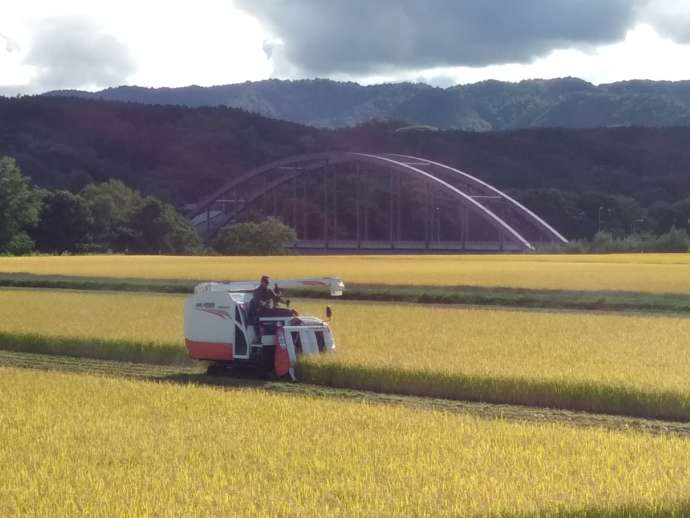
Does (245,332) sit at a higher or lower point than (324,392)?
higher

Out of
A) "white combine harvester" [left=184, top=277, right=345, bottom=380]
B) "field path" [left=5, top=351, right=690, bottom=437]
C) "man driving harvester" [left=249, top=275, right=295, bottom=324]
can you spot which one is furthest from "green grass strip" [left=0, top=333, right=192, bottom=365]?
"man driving harvester" [left=249, top=275, right=295, bottom=324]

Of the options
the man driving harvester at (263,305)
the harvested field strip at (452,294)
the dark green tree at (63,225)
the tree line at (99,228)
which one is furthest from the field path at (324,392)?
the dark green tree at (63,225)

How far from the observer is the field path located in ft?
56.9

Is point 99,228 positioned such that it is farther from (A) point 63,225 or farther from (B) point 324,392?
(B) point 324,392

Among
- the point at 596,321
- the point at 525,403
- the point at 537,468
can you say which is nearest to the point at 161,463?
the point at 537,468

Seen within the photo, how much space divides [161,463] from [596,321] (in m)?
22.8

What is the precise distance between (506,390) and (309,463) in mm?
8514

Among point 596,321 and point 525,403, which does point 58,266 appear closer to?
point 596,321

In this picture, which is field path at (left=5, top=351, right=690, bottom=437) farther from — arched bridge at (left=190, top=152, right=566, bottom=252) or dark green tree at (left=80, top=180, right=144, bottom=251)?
arched bridge at (left=190, top=152, right=566, bottom=252)

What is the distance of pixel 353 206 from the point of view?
155125 millimetres

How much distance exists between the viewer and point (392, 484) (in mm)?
10875

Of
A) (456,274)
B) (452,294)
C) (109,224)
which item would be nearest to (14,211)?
(109,224)

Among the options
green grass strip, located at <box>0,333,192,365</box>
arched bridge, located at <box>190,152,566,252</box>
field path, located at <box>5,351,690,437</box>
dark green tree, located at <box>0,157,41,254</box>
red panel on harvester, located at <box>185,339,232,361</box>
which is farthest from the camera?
arched bridge, located at <box>190,152,566,252</box>

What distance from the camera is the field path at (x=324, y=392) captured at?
683 inches
